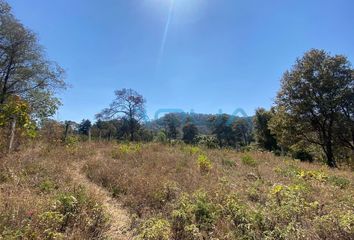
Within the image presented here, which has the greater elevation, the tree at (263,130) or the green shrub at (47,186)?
the tree at (263,130)

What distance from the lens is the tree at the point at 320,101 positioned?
24.2 m

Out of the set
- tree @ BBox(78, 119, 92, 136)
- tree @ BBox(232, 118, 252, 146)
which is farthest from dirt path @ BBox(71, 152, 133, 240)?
tree @ BBox(232, 118, 252, 146)

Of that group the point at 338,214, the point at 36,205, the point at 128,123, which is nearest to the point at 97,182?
the point at 36,205

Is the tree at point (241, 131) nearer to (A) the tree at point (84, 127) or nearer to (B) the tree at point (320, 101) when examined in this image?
(A) the tree at point (84, 127)

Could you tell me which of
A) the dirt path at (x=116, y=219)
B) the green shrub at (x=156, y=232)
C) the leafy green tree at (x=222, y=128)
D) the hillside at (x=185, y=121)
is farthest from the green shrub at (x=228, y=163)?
the hillside at (x=185, y=121)

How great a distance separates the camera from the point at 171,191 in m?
6.65

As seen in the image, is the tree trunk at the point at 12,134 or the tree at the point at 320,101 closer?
the tree trunk at the point at 12,134

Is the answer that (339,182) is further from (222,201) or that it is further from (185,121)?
(185,121)

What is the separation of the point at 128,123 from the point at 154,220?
58810 mm

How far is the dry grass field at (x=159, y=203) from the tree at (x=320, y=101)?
1791cm

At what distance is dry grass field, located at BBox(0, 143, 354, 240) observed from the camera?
14.4 feet

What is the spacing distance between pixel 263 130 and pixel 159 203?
137 ft

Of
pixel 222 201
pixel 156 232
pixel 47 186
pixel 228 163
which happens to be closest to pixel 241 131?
pixel 228 163

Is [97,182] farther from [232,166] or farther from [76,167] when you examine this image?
[232,166]
